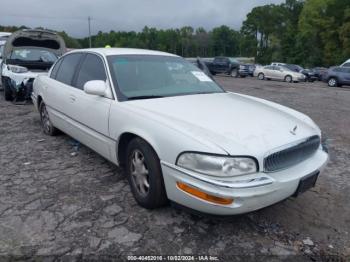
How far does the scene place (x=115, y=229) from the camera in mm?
3027

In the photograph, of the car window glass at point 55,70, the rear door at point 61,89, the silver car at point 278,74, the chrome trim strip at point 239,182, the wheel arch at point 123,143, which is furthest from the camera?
the silver car at point 278,74

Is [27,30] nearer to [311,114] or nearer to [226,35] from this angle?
[311,114]

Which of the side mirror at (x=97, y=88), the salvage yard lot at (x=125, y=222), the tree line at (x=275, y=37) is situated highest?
the tree line at (x=275, y=37)

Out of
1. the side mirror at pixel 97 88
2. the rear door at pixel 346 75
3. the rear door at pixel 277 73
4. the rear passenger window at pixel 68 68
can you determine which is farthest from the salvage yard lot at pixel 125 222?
the rear door at pixel 277 73

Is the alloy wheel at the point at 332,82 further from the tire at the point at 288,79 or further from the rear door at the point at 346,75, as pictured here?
the tire at the point at 288,79

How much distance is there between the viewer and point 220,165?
8.44ft

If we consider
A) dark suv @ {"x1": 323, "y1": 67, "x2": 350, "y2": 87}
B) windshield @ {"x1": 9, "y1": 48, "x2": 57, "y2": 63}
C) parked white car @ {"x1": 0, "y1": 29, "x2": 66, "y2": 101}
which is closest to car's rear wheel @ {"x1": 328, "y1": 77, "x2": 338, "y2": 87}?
dark suv @ {"x1": 323, "y1": 67, "x2": 350, "y2": 87}

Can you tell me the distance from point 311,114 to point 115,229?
7.48 metres

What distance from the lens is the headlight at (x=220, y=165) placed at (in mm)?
2580

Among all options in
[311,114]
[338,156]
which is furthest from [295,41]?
[338,156]

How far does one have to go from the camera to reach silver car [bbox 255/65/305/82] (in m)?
26.6

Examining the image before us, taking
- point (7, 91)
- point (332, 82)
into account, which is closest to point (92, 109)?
point (7, 91)

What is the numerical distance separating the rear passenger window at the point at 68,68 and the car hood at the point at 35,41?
4468 mm

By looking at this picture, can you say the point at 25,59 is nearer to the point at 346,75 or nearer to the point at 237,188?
the point at 237,188
